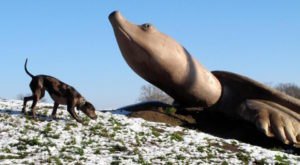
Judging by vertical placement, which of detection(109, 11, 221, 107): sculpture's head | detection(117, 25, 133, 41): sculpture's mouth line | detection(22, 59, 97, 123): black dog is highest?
detection(117, 25, 133, 41): sculpture's mouth line

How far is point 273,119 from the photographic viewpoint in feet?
45.8

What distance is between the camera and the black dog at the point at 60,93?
12.2 metres

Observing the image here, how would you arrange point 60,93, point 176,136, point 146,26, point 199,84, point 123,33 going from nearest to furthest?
point 176,136
point 60,93
point 123,33
point 146,26
point 199,84

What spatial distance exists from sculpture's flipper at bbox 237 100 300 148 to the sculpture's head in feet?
3.88

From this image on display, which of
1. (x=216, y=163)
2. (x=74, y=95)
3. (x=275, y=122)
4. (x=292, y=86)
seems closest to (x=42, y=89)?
(x=74, y=95)

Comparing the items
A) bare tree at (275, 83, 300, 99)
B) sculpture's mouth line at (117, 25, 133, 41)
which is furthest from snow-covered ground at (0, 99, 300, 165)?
bare tree at (275, 83, 300, 99)

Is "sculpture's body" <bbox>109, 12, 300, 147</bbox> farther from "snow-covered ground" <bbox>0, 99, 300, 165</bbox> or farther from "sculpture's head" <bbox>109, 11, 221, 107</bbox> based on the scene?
"snow-covered ground" <bbox>0, 99, 300, 165</bbox>

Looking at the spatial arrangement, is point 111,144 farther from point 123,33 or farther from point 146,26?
point 146,26

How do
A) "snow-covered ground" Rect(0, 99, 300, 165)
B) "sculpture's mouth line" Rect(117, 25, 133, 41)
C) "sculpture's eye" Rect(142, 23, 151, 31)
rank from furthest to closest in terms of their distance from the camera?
"sculpture's eye" Rect(142, 23, 151, 31) → "sculpture's mouth line" Rect(117, 25, 133, 41) → "snow-covered ground" Rect(0, 99, 300, 165)

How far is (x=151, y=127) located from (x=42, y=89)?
9.45ft

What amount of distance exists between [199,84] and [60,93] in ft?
14.6

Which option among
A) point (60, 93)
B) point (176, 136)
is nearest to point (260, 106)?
point (176, 136)

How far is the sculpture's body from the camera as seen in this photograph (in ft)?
45.3

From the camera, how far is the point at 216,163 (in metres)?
10.0
